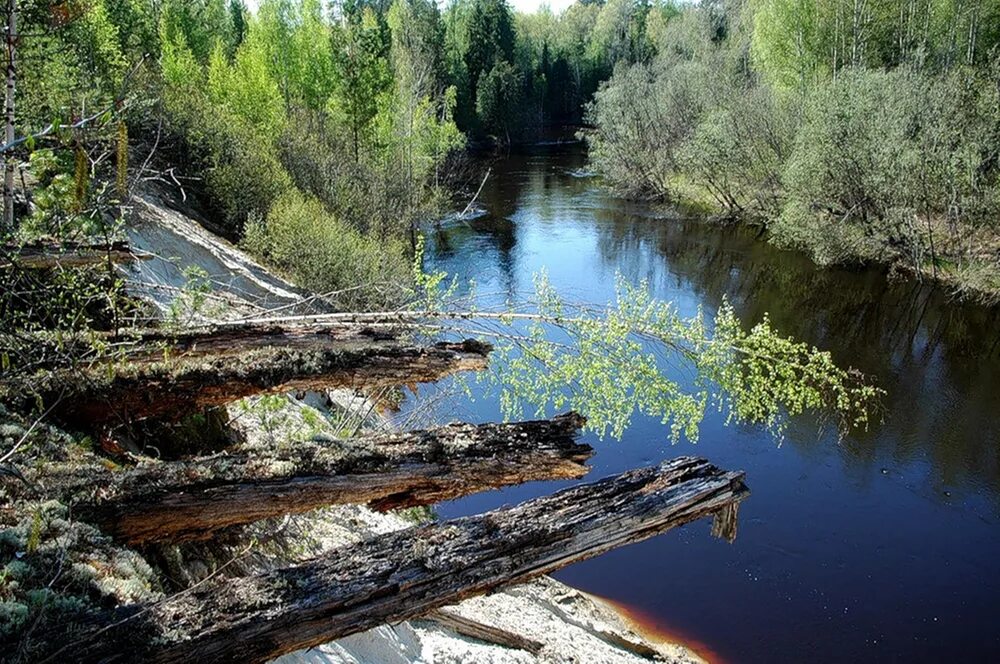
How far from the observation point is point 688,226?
108ft

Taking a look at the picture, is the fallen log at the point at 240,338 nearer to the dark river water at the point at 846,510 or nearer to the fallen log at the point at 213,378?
the fallen log at the point at 213,378

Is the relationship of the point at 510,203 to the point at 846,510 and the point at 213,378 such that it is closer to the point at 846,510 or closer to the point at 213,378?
the point at 846,510

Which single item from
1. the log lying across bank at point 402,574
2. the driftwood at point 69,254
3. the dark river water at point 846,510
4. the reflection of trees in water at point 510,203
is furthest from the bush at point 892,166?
the driftwood at point 69,254

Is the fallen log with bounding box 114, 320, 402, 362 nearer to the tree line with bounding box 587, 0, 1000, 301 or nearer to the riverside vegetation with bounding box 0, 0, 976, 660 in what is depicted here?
the riverside vegetation with bounding box 0, 0, 976, 660

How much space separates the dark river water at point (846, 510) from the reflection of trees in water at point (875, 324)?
6cm

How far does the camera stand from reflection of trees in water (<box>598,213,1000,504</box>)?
47.8ft

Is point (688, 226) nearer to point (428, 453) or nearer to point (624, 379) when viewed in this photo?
point (624, 379)

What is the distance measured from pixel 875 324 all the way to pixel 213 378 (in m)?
20.4

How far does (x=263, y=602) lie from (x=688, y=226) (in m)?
31.8

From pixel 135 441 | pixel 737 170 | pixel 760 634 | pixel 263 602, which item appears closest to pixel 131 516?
pixel 263 602

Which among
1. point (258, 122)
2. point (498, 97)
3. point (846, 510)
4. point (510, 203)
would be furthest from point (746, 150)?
point (498, 97)

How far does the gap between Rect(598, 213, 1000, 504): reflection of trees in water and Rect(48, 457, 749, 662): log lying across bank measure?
12.2 metres

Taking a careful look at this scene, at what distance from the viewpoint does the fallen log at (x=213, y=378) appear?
16.2 ft

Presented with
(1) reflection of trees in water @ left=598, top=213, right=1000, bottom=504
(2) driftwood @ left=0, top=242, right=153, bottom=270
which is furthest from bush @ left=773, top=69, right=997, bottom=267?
(2) driftwood @ left=0, top=242, right=153, bottom=270
